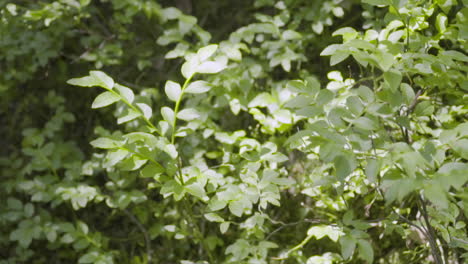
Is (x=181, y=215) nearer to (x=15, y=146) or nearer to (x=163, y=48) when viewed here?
(x=163, y=48)

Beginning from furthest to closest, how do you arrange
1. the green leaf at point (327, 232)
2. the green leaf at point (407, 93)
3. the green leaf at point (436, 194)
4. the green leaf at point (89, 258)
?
the green leaf at point (89, 258) → the green leaf at point (327, 232) → the green leaf at point (407, 93) → the green leaf at point (436, 194)

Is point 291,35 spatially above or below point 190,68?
below

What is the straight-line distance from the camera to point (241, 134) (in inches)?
67.8

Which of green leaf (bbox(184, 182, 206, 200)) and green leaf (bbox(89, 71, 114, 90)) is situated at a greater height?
Answer: green leaf (bbox(89, 71, 114, 90))

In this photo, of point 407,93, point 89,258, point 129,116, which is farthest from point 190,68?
point 89,258

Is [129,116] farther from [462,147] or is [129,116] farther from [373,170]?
[462,147]

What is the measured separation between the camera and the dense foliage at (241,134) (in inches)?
44.1

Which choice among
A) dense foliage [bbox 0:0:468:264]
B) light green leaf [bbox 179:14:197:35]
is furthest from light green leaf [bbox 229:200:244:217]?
light green leaf [bbox 179:14:197:35]

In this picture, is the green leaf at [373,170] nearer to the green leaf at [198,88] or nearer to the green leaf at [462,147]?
the green leaf at [462,147]

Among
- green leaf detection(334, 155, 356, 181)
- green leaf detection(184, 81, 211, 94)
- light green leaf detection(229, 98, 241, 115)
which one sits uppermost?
green leaf detection(184, 81, 211, 94)

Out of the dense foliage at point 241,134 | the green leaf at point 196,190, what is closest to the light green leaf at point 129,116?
the dense foliage at point 241,134

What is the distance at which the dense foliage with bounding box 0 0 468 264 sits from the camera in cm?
112

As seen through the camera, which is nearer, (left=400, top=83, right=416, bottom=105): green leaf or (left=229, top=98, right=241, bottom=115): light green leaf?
(left=400, top=83, right=416, bottom=105): green leaf

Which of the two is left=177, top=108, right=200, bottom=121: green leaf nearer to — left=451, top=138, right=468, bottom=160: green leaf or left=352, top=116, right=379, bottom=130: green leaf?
left=352, top=116, right=379, bottom=130: green leaf
